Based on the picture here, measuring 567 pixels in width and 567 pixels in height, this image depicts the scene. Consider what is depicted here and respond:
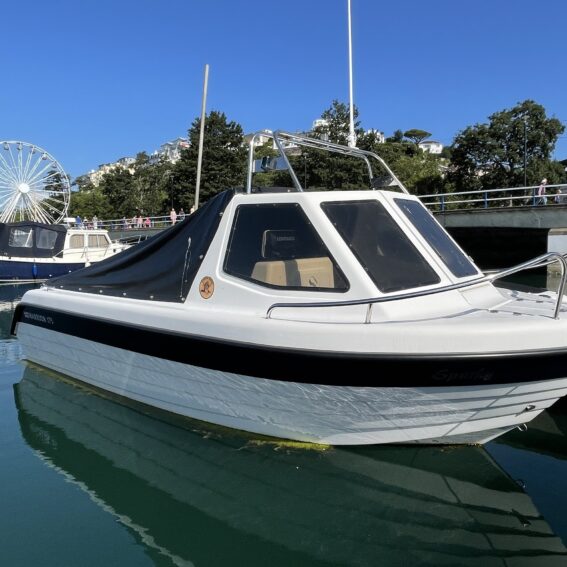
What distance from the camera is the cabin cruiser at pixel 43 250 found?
20062mm

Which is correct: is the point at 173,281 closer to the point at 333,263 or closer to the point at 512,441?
the point at 333,263

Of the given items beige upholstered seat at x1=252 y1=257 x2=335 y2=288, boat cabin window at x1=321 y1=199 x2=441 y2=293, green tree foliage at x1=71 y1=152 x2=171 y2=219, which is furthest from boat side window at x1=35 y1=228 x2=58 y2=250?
green tree foliage at x1=71 y1=152 x2=171 y2=219

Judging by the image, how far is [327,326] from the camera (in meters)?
3.66

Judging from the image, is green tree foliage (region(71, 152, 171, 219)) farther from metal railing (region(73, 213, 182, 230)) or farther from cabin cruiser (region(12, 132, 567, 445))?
cabin cruiser (region(12, 132, 567, 445))

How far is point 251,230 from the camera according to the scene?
441 cm

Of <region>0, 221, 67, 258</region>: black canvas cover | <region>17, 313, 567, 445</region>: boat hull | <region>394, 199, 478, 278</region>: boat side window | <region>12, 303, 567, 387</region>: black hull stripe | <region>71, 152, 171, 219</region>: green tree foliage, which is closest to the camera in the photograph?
<region>12, 303, 567, 387</region>: black hull stripe

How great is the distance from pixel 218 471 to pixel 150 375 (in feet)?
3.78

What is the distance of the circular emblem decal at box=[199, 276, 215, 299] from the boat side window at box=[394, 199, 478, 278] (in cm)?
167

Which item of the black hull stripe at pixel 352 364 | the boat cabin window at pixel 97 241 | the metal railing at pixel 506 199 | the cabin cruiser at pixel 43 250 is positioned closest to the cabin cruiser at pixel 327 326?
the black hull stripe at pixel 352 364

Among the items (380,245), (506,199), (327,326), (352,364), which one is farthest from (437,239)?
(506,199)

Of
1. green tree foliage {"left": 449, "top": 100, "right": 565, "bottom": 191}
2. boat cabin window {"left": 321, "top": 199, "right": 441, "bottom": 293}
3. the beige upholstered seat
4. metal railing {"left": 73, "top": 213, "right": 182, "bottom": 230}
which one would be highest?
green tree foliage {"left": 449, "top": 100, "right": 565, "bottom": 191}

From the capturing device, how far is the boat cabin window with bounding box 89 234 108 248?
69.3 ft

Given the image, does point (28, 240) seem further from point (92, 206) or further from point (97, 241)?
point (92, 206)

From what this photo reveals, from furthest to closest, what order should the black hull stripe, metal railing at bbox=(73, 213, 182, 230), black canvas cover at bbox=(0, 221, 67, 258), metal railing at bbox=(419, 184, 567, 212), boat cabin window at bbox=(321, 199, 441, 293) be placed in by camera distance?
metal railing at bbox=(73, 213, 182, 230), black canvas cover at bbox=(0, 221, 67, 258), metal railing at bbox=(419, 184, 567, 212), boat cabin window at bbox=(321, 199, 441, 293), the black hull stripe
